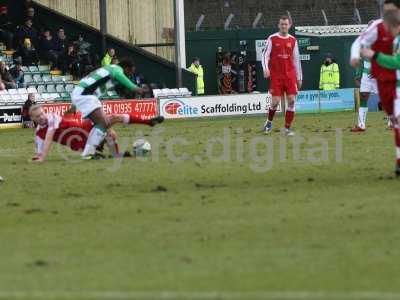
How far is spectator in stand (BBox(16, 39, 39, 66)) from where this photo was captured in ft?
132

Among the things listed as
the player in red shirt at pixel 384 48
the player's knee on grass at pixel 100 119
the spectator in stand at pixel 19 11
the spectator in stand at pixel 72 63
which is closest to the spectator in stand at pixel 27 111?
the spectator in stand at pixel 72 63

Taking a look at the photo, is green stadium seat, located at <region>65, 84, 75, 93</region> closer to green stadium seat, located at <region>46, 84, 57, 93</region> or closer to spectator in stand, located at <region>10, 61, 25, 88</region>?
green stadium seat, located at <region>46, 84, 57, 93</region>

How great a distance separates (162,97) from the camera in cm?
3775

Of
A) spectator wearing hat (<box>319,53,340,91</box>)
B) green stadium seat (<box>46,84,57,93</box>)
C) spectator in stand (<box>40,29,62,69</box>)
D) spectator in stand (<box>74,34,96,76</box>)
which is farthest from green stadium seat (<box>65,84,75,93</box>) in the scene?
spectator wearing hat (<box>319,53,340,91</box>)

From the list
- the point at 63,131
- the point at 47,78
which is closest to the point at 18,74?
the point at 47,78

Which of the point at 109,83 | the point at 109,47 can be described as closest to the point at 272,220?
the point at 109,83

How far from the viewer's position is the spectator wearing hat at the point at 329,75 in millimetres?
46750

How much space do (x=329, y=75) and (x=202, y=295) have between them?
38968mm

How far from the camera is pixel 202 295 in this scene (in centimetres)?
853

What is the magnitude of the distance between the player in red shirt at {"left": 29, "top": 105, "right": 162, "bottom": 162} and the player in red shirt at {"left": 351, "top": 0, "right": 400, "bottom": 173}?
195 inches

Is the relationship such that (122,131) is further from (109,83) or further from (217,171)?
(217,171)

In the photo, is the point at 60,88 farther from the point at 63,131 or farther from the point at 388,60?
the point at 388,60

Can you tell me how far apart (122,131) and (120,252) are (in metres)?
19.1

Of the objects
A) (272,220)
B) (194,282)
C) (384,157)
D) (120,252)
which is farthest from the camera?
(384,157)
